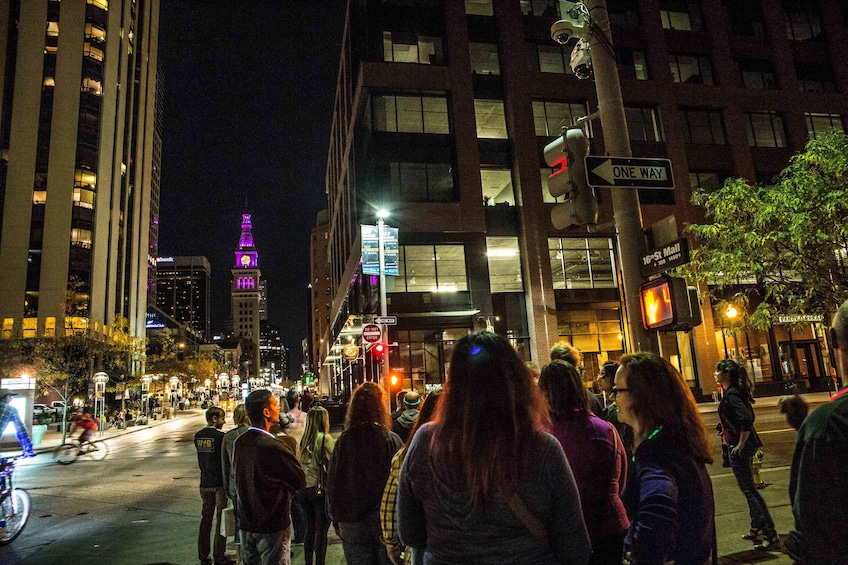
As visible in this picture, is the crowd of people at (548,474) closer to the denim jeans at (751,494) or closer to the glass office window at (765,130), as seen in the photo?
the denim jeans at (751,494)

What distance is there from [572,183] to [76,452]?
2501 cm

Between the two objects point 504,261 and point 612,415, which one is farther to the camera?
point 504,261

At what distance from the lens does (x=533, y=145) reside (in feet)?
107

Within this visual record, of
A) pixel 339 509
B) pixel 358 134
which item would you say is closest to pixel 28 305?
pixel 358 134

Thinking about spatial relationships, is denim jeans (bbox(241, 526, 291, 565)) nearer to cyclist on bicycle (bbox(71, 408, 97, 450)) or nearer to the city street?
the city street

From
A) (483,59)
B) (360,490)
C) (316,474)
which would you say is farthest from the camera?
(483,59)

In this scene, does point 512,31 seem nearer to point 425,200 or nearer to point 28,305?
point 425,200

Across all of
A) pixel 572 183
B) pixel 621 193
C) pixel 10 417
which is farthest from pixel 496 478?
pixel 10 417

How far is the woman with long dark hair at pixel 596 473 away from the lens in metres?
3.37

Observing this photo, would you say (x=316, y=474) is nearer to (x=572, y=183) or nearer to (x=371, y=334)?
(x=572, y=183)

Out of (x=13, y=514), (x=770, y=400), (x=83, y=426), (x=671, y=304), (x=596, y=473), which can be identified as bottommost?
(x=770, y=400)

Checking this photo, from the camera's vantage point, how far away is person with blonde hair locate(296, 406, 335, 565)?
591cm

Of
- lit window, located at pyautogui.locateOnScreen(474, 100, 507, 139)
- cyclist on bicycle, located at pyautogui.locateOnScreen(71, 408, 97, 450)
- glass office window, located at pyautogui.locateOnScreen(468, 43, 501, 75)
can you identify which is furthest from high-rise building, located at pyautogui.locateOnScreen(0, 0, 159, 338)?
glass office window, located at pyautogui.locateOnScreen(468, 43, 501, 75)

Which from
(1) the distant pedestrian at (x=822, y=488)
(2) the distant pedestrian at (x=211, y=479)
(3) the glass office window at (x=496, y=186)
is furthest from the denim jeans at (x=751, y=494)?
(3) the glass office window at (x=496, y=186)
